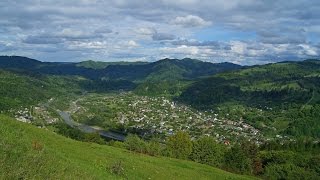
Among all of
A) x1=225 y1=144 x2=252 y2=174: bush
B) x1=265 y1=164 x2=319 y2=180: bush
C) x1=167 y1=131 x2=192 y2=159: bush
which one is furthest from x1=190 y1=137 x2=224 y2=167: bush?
x1=265 y1=164 x2=319 y2=180: bush

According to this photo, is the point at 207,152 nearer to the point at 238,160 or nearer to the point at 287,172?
the point at 238,160

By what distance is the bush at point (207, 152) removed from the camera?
99.6 metres

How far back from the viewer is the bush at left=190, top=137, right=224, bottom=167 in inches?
3920

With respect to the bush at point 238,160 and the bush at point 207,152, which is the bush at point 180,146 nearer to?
the bush at point 207,152

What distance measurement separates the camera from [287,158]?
353 ft

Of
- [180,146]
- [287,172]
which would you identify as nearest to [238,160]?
[287,172]

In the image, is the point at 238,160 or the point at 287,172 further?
the point at 238,160

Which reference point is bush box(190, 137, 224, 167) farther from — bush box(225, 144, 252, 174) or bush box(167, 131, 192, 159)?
bush box(225, 144, 252, 174)

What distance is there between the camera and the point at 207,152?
100500 mm

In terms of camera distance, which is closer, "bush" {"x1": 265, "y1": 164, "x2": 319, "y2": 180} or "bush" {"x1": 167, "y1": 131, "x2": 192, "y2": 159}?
"bush" {"x1": 265, "y1": 164, "x2": 319, "y2": 180}

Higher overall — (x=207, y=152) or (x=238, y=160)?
(x=207, y=152)

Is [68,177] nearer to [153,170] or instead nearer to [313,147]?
[153,170]

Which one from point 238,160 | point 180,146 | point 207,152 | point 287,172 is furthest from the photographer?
point 180,146

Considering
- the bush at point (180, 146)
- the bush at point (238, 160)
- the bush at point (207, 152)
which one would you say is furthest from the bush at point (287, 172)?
the bush at point (180, 146)
